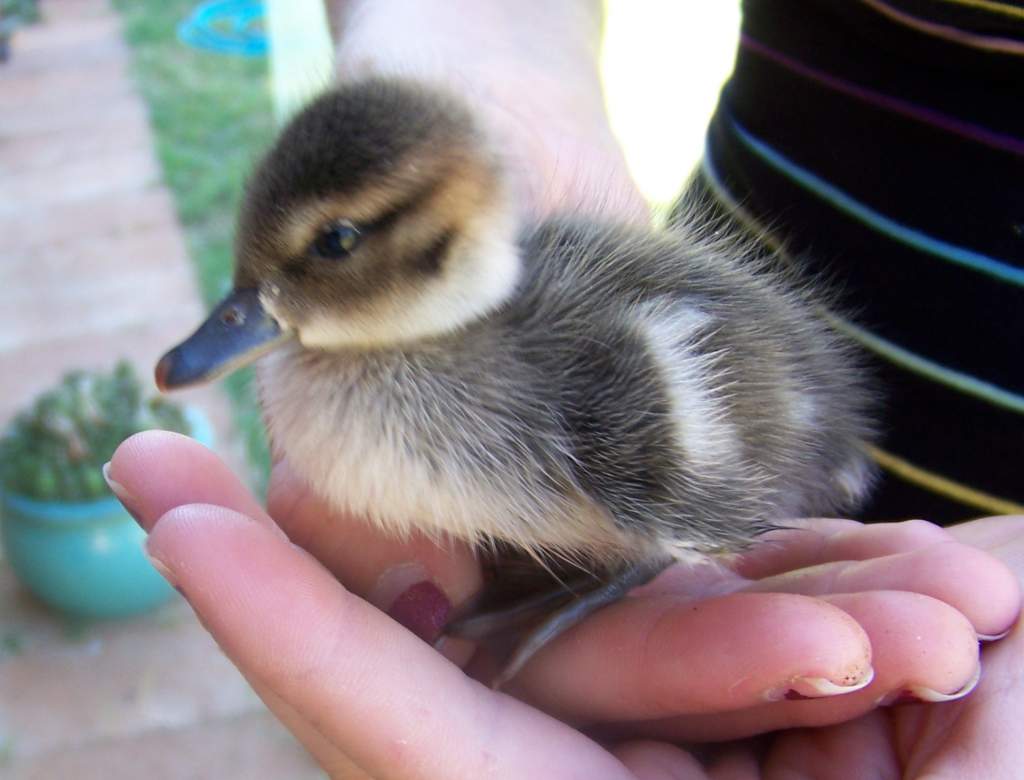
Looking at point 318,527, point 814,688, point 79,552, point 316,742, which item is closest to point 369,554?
point 318,527

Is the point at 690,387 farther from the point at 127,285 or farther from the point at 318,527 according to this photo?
the point at 127,285

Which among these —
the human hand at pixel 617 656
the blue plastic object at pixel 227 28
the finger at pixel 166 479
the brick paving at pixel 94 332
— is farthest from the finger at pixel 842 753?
the blue plastic object at pixel 227 28

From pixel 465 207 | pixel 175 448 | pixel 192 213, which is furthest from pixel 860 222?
pixel 192 213

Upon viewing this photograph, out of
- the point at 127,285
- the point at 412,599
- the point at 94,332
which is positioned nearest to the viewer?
the point at 412,599

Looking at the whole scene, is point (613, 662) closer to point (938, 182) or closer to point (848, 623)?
point (848, 623)

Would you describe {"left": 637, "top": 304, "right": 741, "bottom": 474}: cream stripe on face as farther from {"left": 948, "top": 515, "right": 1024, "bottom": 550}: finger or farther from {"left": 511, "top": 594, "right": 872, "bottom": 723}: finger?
{"left": 948, "top": 515, "right": 1024, "bottom": 550}: finger

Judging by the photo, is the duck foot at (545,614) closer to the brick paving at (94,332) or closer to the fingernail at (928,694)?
the fingernail at (928,694)
